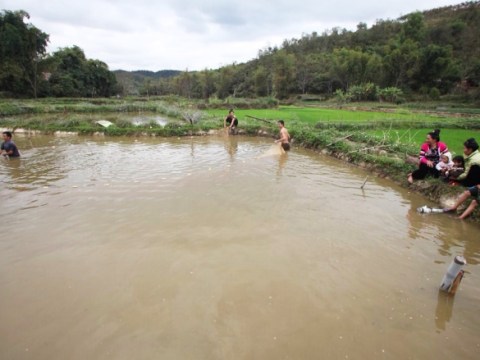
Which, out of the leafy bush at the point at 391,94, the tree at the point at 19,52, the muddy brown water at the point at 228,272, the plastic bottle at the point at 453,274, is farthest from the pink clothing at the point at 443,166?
the tree at the point at 19,52

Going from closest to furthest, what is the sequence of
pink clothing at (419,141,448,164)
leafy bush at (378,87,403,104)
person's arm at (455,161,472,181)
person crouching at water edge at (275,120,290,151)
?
1. person's arm at (455,161,472,181)
2. pink clothing at (419,141,448,164)
3. person crouching at water edge at (275,120,290,151)
4. leafy bush at (378,87,403,104)

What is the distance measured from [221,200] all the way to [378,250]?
3.45 m

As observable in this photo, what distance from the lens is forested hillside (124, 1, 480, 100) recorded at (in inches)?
1709

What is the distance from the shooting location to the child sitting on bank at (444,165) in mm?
7016

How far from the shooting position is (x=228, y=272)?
414 cm

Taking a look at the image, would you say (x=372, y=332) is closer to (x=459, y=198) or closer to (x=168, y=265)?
(x=168, y=265)

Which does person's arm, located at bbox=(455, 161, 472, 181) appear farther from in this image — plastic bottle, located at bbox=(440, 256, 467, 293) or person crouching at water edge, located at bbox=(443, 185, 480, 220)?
plastic bottle, located at bbox=(440, 256, 467, 293)

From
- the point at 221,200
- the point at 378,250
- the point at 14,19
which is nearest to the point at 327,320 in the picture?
the point at 378,250

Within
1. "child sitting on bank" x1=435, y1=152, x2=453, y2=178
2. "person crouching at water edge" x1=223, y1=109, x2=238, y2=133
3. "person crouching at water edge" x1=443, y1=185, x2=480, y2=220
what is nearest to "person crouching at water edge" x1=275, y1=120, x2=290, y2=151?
"person crouching at water edge" x1=223, y1=109, x2=238, y2=133

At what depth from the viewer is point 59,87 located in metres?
47.2

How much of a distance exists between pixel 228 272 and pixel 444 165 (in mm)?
6193

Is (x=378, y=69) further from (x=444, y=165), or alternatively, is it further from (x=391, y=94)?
(x=444, y=165)

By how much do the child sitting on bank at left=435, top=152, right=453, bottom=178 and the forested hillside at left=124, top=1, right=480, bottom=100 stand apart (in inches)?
1222

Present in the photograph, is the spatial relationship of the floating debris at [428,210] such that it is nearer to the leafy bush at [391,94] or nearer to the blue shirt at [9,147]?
the blue shirt at [9,147]
